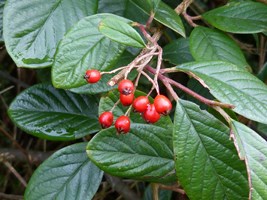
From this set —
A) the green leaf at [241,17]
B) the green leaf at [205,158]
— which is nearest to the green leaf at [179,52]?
the green leaf at [241,17]

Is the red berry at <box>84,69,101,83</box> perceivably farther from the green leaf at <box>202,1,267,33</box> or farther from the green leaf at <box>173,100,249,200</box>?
the green leaf at <box>202,1,267,33</box>

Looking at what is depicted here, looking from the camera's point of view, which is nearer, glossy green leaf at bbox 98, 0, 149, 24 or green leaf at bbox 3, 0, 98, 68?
green leaf at bbox 3, 0, 98, 68

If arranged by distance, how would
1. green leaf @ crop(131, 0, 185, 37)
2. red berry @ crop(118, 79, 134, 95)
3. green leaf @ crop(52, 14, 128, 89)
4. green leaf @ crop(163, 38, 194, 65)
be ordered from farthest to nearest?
1. green leaf @ crop(163, 38, 194, 65)
2. green leaf @ crop(131, 0, 185, 37)
3. green leaf @ crop(52, 14, 128, 89)
4. red berry @ crop(118, 79, 134, 95)

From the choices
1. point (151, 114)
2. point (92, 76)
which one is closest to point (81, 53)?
point (92, 76)

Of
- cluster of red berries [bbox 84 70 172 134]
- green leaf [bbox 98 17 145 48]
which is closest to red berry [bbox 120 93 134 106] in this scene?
cluster of red berries [bbox 84 70 172 134]

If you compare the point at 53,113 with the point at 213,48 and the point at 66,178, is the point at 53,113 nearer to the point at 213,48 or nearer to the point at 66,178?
the point at 66,178

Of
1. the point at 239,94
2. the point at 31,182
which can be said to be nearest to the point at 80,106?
the point at 31,182

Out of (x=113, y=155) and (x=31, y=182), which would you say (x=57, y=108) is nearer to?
(x=31, y=182)
